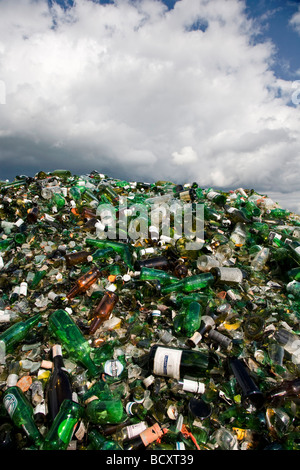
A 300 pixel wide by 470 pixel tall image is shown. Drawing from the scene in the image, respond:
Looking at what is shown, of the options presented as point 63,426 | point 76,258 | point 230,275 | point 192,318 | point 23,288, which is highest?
point 76,258

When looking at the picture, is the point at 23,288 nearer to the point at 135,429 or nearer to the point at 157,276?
the point at 157,276

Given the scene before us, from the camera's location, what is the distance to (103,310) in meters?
2.19

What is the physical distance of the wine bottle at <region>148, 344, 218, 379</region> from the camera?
1.62 m

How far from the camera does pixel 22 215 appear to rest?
154 inches

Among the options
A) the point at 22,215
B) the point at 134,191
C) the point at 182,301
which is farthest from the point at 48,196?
the point at 182,301

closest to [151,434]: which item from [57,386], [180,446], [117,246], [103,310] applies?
[180,446]

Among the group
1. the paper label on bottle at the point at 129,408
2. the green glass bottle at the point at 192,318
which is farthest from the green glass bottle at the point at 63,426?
the green glass bottle at the point at 192,318

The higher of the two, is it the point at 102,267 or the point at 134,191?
the point at 134,191

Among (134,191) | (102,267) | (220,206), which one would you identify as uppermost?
(134,191)

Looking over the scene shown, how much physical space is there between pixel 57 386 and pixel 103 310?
2.36 ft

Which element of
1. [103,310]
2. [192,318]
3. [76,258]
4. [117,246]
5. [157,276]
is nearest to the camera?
[192,318]

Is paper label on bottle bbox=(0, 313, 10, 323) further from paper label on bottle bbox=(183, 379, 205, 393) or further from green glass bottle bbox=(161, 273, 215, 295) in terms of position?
paper label on bottle bbox=(183, 379, 205, 393)
